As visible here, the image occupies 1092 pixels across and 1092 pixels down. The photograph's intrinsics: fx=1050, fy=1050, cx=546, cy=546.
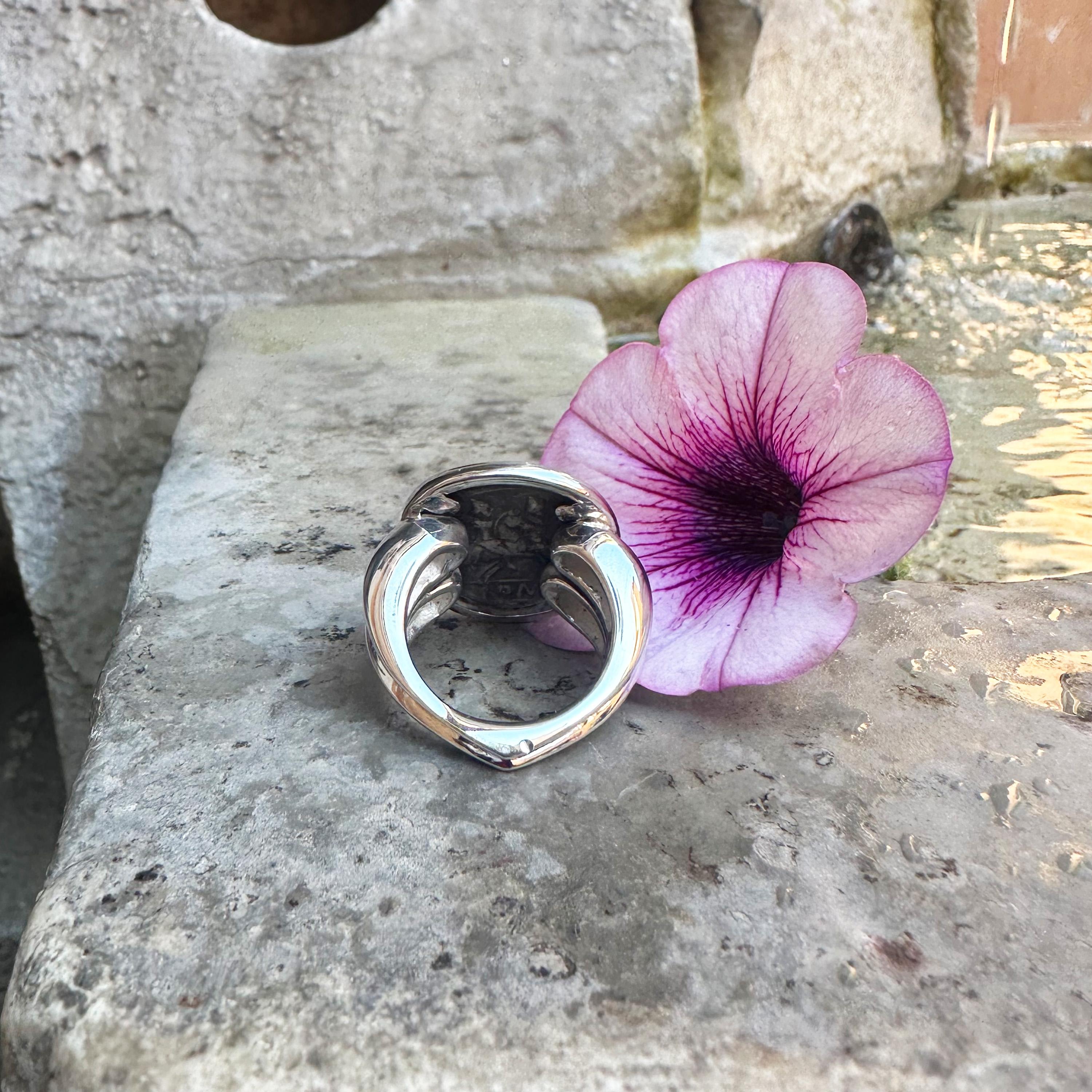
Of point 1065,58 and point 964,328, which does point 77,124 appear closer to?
point 964,328

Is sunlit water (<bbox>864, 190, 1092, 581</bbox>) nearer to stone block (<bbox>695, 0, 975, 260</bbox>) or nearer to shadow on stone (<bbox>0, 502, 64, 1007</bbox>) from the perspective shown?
stone block (<bbox>695, 0, 975, 260</bbox>)

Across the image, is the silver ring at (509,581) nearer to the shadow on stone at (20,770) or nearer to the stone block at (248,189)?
the stone block at (248,189)

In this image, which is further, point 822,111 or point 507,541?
point 822,111

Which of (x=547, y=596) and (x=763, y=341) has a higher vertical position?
(x=763, y=341)

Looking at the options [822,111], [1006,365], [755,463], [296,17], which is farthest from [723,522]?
[296,17]

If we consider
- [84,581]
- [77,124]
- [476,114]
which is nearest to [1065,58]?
[476,114]

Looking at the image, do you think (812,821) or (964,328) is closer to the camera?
(812,821)

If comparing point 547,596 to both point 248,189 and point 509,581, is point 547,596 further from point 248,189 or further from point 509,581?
point 248,189
